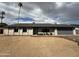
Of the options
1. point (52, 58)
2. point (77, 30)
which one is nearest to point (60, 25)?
point (77, 30)

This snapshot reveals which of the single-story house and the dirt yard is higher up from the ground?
the single-story house

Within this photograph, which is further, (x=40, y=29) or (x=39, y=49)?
(x=40, y=29)

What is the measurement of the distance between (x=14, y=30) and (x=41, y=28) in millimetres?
3416

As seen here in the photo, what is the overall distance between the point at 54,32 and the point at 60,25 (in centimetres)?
130

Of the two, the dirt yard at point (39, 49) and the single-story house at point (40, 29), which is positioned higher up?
the single-story house at point (40, 29)

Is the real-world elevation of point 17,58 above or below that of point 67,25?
below

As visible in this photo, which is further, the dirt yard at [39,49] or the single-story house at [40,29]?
the single-story house at [40,29]

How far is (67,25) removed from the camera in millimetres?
18750

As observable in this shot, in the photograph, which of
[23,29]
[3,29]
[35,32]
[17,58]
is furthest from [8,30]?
[17,58]

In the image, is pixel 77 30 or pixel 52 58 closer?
pixel 52 58

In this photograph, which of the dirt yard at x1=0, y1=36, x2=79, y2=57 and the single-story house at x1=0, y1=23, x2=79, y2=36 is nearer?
the dirt yard at x1=0, y1=36, x2=79, y2=57

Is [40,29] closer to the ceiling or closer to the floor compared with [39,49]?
closer to the ceiling

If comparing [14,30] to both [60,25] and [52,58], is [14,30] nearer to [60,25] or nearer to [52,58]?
[60,25]

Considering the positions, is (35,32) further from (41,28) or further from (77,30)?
(77,30)
